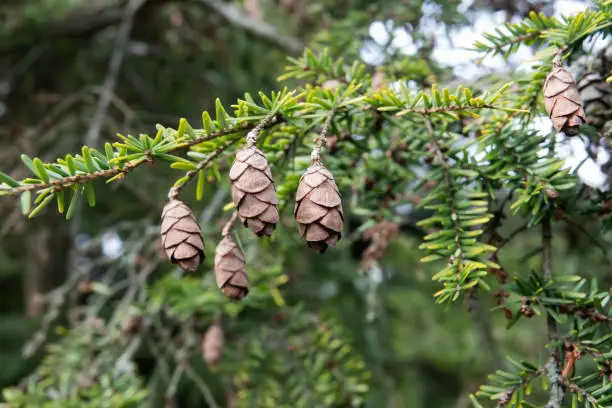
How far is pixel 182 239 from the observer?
2.27ft

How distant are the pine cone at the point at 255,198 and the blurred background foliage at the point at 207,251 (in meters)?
0.29

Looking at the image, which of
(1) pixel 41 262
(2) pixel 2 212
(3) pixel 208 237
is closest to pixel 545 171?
(3) pixel 208 237

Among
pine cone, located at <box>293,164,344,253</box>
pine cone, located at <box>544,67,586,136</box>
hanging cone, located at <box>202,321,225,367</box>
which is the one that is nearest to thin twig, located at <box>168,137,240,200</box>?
pine cone, located at <box>293,164,344,253</box>

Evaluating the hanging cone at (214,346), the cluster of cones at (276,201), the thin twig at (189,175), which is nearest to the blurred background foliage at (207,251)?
the hanging cone at (214,346)

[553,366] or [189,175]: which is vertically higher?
[189,175]

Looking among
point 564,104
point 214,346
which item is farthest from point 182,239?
point 214,346

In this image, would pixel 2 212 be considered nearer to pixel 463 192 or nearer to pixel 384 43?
pixel 384 43

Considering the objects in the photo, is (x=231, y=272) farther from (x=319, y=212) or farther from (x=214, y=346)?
(x=214, y=346)

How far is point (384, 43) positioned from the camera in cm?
134

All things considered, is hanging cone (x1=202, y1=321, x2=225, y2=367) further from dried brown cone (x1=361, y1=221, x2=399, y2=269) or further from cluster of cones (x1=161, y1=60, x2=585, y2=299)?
cluster of cones (x1=161, y1=60, x2=585, y2=299)

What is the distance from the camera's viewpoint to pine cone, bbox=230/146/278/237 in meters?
0.64

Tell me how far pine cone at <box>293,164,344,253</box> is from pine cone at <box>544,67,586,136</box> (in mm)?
282

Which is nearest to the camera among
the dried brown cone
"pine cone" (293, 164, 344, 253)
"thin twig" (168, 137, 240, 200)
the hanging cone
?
"pine cone" (293, 164, 344, 253)

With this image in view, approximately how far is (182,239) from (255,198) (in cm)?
12
